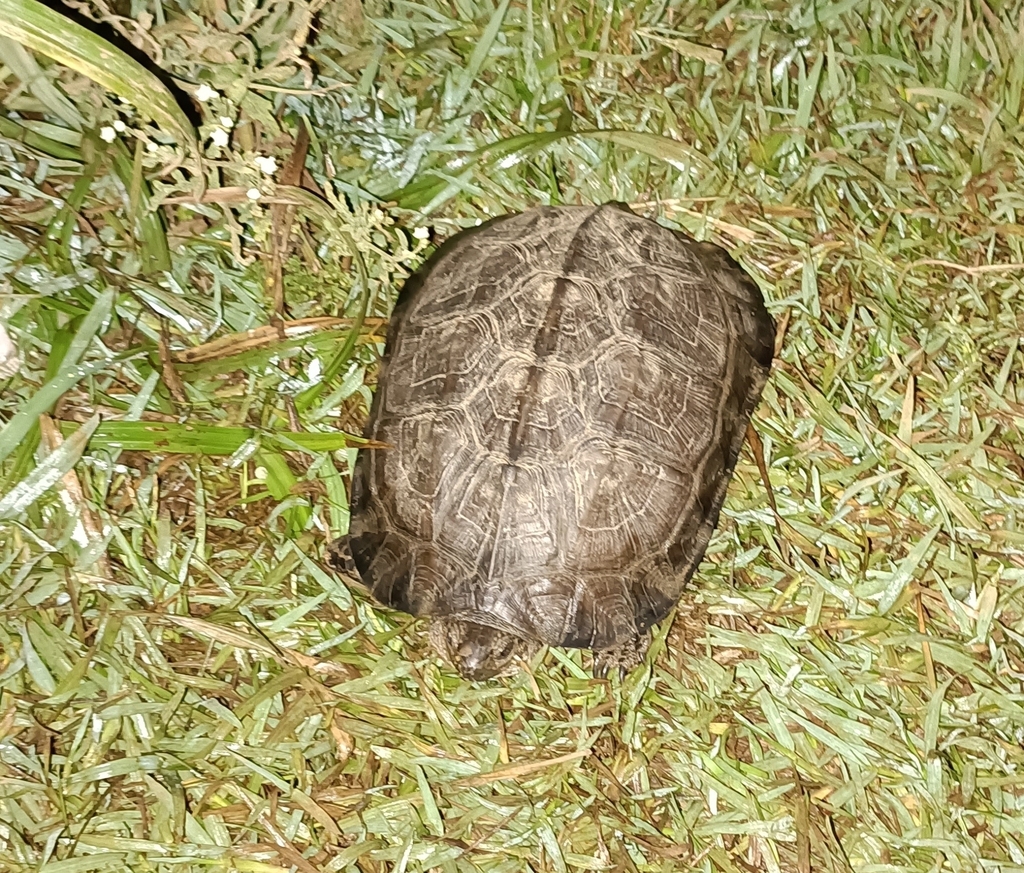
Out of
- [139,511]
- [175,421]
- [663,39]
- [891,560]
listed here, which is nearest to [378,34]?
[663,39]

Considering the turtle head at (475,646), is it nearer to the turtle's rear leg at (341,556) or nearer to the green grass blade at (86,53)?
the turtle's rear leg at (341,556)

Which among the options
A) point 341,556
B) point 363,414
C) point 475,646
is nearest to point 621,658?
point 475,646

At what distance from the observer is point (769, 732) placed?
197cm

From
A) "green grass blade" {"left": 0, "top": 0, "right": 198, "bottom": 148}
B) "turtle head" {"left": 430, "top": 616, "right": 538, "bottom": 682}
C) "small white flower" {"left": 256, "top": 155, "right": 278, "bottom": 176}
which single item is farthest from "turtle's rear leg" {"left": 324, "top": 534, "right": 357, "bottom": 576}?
"green grass blade" {"left": 0, "top": 0, "right": 198, "bottom": 148}

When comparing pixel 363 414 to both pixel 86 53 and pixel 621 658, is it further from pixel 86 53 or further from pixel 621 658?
pixel 86 53

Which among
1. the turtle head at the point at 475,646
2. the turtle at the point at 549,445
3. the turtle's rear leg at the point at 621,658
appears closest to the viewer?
the turtle at the point at 549,445

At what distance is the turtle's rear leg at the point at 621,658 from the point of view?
195cm

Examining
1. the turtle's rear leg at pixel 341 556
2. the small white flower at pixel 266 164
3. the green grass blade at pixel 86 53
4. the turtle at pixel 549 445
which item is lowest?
the turtle's rear leg at pixel 341 556

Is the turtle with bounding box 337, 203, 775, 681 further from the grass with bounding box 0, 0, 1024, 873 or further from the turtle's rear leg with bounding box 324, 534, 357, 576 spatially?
the grass with bounding box 0, 0, 1024, 873

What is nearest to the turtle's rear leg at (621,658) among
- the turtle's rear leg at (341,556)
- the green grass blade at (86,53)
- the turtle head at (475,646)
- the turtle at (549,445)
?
the turtle at (549,445)

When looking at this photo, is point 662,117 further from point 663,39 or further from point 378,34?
point 378,34

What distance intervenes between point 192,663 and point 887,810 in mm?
1722

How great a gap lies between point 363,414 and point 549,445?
65 centimetres

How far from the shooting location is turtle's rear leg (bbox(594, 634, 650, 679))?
1.95 meters
